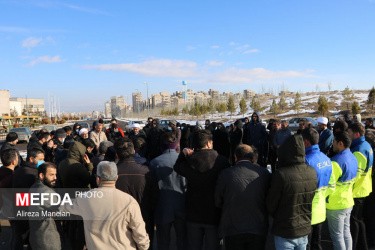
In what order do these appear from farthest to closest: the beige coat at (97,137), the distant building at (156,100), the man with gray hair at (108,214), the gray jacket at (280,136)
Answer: the distant building at (156,100) → the gray jacket at (280,136) → the beige coat at (97,137) → the man with gray hair at (108,214)

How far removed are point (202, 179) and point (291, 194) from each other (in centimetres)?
93

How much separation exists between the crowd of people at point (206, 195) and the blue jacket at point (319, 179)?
1 cm

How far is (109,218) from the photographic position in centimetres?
237

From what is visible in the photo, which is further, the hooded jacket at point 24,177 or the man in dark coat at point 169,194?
the hooded jacket at point 24,177

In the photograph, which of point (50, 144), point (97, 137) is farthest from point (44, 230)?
point (97, 137)

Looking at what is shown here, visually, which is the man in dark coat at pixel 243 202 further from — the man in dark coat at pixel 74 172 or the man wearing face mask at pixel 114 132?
the man wearing face mask at pixel 114 132

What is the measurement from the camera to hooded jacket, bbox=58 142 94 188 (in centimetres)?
376

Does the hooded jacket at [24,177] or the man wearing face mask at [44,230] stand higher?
the hooded jacket at [24,177]

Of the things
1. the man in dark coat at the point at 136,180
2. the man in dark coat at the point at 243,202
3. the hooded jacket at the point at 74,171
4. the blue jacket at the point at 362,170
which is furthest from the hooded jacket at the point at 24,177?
the blue jacket at the point at 362,170

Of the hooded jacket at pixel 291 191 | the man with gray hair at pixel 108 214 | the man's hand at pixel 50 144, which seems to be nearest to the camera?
the man with gray hair at pixel 108 214

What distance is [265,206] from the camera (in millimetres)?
2822

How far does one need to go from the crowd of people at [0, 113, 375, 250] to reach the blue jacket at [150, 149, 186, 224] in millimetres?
13

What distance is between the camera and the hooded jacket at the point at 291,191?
261 cm

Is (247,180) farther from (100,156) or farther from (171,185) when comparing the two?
(100,156)
